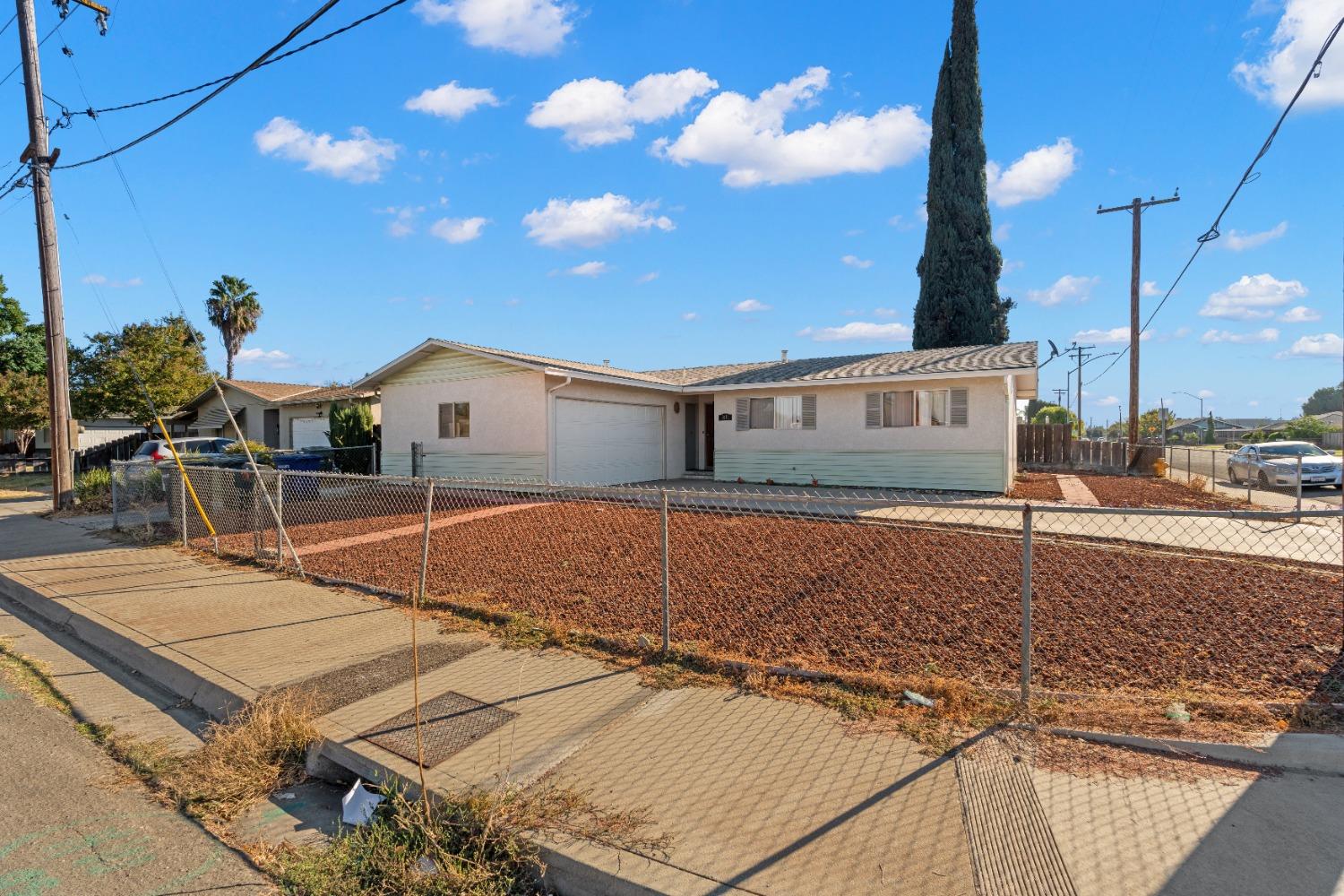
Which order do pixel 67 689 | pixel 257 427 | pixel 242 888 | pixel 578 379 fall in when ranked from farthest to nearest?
1. pixel 257 427
2. pixel 578 379
3. pixel 67 689
4. pixel 242 888

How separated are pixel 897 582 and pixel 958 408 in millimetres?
10080

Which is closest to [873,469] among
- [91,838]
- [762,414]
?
[762,414]

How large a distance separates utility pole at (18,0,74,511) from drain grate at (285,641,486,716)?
1326cm

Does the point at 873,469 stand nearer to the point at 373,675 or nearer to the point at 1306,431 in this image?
the point at 373,675

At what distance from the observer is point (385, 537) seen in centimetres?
1039

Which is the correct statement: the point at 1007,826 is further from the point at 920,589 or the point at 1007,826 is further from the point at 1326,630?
the point at 1326,630

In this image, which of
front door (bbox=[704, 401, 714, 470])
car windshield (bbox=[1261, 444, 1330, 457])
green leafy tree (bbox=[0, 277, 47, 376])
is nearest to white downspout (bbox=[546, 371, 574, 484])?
front door (bbox=[704, 401, 714, 470])

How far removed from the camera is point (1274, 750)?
134 inches

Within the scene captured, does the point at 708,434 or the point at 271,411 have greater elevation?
the point at 271,411

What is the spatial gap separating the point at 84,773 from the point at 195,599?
145 inches

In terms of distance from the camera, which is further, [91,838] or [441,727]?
[441,727]

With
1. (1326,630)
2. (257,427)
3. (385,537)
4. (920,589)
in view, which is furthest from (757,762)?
(257,427)

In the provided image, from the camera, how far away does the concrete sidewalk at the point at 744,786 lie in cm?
259

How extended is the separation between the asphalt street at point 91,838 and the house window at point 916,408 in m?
15.2
